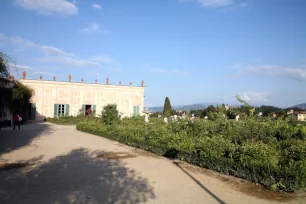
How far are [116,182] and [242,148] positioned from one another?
127 inches

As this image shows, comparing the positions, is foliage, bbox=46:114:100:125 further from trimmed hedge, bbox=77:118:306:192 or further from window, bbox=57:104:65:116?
trimmed hedge, bbox=77:118:306:192

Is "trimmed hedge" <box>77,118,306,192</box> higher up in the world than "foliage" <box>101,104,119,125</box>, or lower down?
lower down

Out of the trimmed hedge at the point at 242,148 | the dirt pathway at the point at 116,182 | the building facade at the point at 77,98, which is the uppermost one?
the building facade at the point at 77,98

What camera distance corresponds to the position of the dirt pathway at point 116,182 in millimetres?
4703

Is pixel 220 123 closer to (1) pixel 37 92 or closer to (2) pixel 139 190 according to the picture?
(2) pixel 139 190

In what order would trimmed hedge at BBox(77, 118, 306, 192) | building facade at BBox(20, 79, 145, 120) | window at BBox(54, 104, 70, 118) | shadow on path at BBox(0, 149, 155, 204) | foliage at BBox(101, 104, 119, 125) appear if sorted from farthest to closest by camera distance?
window at BBox(54, 104, 70, 118) → building facade at BBox(20, 79, 145, 120) → foliage at BBox(101, 104, 119, 125) → trimmed hedge at BBox(77, 118, 306, 192) → shadow on path at BBox(0, 149, 155, 204)

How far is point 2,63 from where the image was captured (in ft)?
24.5

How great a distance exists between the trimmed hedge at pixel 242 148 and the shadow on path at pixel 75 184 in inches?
79.7

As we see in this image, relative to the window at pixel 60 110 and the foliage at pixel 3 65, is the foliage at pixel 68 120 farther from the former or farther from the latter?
the foliage at pixel 3 65

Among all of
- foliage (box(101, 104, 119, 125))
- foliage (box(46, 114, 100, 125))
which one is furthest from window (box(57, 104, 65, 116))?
foliage (box(101, 104, 119, 125))

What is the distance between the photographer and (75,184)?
550 centimetres

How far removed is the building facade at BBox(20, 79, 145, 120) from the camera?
26.8 meters

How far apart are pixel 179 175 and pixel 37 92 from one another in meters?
24.2

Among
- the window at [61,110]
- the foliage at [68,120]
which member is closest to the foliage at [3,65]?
the foliage at [68,120]
